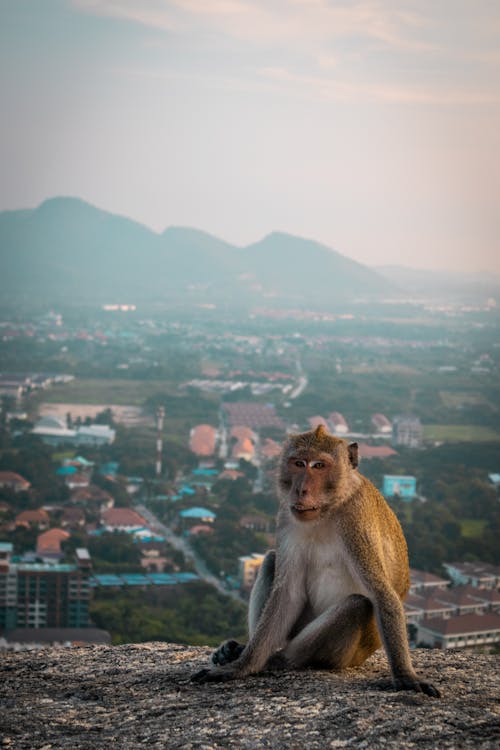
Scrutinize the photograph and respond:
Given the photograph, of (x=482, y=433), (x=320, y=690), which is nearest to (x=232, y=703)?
(x=320, y=690)

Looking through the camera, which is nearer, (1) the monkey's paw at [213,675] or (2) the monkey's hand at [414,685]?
→ (2) the monkey's hand at [414,685]

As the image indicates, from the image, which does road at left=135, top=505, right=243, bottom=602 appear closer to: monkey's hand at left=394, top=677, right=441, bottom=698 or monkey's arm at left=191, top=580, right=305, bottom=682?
monkey's arm at left=191, top=580, right=305, bottom=682

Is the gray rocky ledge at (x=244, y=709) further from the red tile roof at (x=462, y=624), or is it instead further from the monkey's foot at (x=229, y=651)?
the red tile roof at (x=462, y=624)

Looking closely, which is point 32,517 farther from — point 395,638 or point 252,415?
point 395,638

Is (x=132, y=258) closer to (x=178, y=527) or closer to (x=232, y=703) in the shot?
(x=178, y=527)

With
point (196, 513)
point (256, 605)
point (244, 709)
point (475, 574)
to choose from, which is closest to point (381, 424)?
point (196, 513)

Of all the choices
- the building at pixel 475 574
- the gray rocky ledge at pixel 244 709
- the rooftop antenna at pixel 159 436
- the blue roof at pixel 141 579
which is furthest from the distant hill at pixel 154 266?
the gray rocky ledge at pixel 244 709
